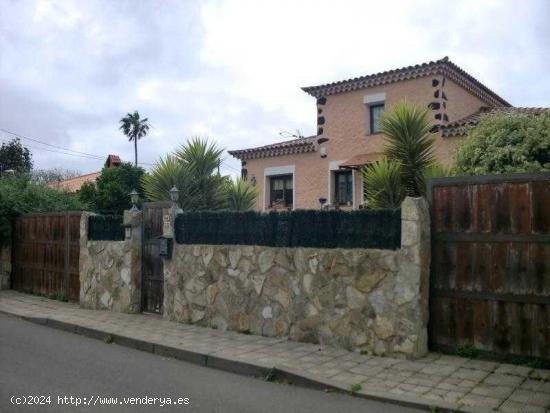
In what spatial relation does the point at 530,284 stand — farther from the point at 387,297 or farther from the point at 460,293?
the point at 387,297

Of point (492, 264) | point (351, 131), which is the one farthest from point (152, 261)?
point (351, 131)

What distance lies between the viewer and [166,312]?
9.72 m

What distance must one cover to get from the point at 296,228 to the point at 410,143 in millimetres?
2560

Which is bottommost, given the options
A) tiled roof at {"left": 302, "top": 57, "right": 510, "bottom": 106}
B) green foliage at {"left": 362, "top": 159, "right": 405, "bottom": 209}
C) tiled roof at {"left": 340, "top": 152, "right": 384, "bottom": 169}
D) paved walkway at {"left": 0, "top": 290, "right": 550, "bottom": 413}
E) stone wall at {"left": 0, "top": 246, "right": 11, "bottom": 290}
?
paved walkway at {"left": 0, "top": 290, "right": 550, "bottom": 413}

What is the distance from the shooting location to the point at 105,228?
11320mm

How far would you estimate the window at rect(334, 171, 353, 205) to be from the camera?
1861 centimetres

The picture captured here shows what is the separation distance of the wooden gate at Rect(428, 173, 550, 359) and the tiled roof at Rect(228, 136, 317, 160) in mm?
12462

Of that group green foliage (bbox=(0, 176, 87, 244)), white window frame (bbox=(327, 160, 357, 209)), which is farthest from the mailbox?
white window frame (bbox=(327, 160, 357, 209))

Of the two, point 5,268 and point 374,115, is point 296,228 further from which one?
point 374,115

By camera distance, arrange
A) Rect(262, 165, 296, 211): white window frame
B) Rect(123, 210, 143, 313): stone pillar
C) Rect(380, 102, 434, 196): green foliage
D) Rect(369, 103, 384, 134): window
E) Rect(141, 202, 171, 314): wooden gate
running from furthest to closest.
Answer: Rect(262, 165, 296, 211): white window frame → Rect(369, 103, 384, 134): window → Rect(123, 210, 143, 313): stone pillar → Rect(141, 202, 171, 314): wooden gate → Rect(380, 102, 434, 196): green foliage

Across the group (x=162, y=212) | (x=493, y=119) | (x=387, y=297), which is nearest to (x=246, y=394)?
(x=387, y=297)

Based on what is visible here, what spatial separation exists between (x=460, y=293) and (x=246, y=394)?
292cm

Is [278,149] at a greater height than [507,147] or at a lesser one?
greater

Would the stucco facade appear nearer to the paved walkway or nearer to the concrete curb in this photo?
the paved walkway
